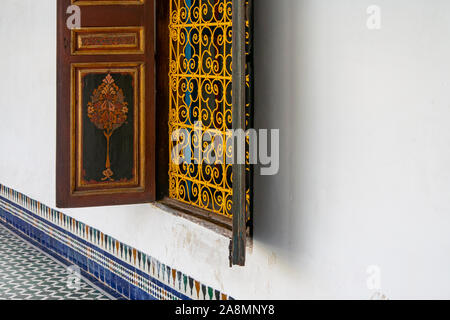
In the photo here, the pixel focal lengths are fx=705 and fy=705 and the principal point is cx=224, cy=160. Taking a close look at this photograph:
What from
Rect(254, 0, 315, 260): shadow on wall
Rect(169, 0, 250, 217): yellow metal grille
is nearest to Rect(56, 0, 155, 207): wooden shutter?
Rect(169, 0, 250, 217): yellow metal grille

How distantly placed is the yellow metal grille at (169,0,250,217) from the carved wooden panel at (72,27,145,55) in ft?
0.59

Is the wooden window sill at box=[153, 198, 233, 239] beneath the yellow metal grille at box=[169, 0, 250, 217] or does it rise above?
beneath

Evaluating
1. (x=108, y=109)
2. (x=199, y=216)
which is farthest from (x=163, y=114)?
(x=199, y=216)

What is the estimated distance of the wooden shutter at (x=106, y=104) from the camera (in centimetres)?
345

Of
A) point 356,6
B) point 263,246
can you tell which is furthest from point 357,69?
point 263,246

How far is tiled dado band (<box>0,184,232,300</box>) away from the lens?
139 inches

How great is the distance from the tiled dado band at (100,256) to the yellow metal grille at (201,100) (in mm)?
413

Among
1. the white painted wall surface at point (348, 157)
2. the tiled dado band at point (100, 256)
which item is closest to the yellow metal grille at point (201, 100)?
the white painted wall surface at point (348, 157)

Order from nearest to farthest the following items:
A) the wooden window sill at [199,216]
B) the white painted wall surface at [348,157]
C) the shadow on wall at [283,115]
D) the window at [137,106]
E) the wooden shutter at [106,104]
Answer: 1. the white painted wall surface at [348,157]
2. the shadow on wall at [283,115]
3. the wooden window sill at [199,216]
4. the window at [137,106]
5. the wooden shutter at [106,104]

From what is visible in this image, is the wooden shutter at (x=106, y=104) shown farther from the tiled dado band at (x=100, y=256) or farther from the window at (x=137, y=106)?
the tiled dado band at (x=100, y=256)

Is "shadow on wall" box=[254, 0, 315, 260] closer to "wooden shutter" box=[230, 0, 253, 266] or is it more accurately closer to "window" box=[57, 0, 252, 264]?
"wooden shutter" box=[230, 0, 253, 266]

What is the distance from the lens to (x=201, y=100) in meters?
3.31

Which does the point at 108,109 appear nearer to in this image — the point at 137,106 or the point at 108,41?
the point at 137,106
